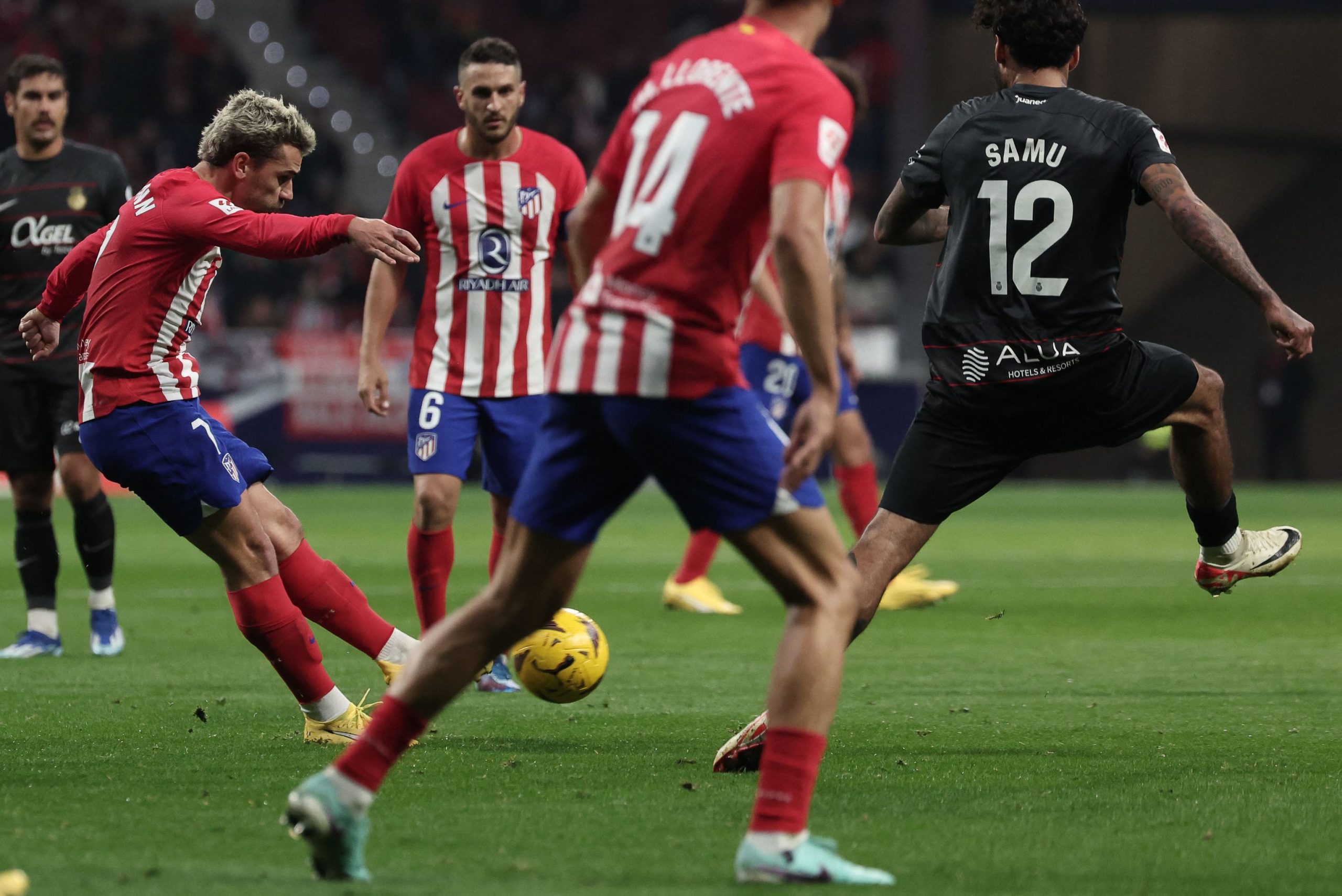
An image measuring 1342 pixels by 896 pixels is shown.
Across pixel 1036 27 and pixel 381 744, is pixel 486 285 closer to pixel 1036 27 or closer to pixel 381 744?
pixel 1036 27

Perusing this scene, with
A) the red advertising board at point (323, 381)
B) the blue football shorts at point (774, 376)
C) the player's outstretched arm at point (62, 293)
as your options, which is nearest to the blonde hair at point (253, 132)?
the player's outstretched arm at point (62, 293)

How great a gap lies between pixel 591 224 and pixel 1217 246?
1.93m

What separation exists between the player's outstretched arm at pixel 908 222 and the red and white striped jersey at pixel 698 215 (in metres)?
1.72

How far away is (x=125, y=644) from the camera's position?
8.25 meters

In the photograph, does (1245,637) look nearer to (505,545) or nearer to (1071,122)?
(1071,122)

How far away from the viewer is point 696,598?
975cm

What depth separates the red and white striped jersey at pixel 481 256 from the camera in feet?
22.2

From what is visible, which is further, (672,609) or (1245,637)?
(672,609)

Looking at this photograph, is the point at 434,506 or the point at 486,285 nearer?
the point at 434,506

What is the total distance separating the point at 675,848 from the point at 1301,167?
2594cm

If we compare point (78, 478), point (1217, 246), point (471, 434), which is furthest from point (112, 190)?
point (1217, 246)

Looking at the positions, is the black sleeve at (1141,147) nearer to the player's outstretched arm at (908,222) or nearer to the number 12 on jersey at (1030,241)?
the number 12 on jersey at (1030,241)

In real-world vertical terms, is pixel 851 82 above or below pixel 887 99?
above

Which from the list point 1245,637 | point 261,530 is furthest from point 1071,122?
point 1245,637
